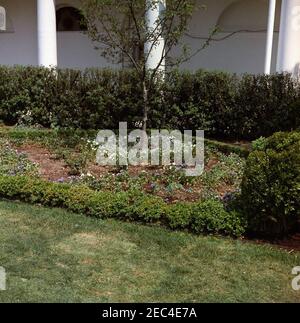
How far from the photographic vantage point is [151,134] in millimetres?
9078

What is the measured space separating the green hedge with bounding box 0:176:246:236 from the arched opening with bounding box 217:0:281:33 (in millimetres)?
8522

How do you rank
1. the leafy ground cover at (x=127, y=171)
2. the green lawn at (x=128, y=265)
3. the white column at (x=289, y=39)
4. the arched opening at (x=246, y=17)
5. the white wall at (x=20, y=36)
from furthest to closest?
the white wall at (x=20, y=36)
the arched opening at (x=246, y=17)
the white column at (x=289, y=39)
the leafy ground cover at (x=127, y=171)
the green lawn at (x=128, y=265)

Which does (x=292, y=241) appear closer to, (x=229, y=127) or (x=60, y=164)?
(x=60, y=164)

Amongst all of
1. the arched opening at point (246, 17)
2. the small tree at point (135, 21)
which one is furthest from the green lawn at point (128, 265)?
the arched opening at point (246, 17)

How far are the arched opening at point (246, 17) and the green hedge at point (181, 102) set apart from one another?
3.93m

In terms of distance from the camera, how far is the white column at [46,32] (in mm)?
11367

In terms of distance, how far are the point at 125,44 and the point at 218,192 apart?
3.20 metres

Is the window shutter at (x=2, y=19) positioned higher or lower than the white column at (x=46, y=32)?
higher

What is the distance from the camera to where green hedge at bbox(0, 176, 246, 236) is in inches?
195

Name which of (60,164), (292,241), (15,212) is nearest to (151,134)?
(60,164)
